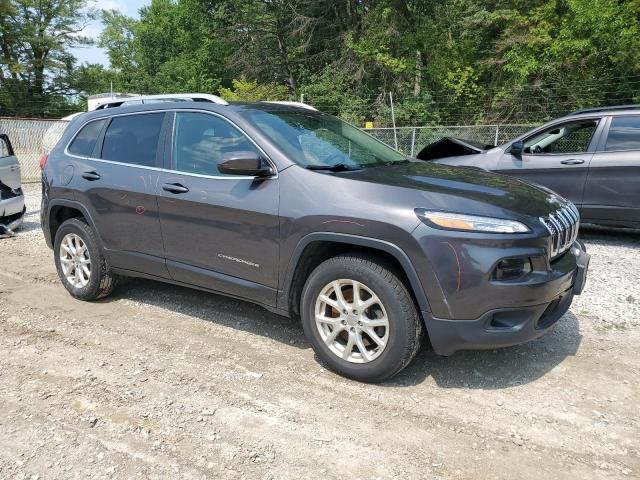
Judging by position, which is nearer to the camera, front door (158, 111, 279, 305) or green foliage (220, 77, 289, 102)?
front door (158, 111, 279, 305)

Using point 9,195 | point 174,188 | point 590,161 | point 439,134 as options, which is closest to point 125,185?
point 174,188

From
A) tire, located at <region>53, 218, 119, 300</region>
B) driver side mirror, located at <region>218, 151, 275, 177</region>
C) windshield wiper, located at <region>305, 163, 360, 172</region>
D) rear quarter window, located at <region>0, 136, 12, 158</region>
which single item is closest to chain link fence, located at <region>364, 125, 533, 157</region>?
rear quarter window, located at <region>0, 136, 12, 158</region>

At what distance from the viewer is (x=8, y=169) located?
8.57 metres

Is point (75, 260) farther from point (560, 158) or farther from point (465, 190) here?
point (560, 158)

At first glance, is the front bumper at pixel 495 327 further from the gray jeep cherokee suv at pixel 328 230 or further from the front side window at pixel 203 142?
the front side window at pixel 203 142

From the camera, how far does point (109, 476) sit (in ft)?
8.21

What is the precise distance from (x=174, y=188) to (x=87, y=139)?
1.47 metres

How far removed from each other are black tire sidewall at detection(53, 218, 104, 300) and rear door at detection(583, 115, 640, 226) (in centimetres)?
587

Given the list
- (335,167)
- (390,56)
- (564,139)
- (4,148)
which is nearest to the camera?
(335,167)

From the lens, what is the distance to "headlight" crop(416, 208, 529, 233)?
296cm

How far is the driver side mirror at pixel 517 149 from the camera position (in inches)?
285

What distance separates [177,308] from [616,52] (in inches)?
810

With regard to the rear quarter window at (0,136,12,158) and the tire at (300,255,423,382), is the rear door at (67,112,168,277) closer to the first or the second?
the tire at (300,255,423,382)

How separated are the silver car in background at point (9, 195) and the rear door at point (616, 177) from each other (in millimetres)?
8424
